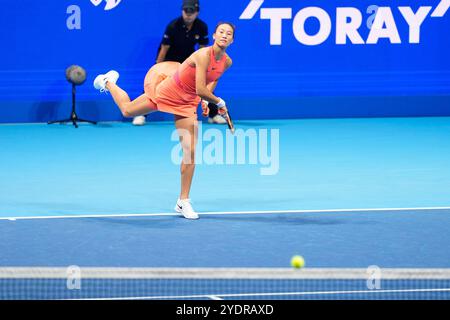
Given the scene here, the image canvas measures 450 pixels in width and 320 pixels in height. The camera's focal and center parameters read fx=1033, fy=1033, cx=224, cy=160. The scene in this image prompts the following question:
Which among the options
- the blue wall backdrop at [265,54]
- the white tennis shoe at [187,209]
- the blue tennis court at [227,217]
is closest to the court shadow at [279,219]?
the blue tennis court at [227,217]

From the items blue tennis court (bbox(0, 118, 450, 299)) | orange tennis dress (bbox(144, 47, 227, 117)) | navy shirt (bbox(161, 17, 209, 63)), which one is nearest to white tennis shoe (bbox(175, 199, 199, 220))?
blue tennis court (bbox(0, 118, 450, 299))

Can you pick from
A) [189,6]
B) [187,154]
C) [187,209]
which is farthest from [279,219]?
[189,6]

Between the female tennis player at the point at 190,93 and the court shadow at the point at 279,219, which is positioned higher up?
the female tennis player at the point at 190,93

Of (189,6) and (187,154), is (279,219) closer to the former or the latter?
(187,154)

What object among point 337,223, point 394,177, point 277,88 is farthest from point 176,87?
point 277,88

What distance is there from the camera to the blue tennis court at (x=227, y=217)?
7.04 m

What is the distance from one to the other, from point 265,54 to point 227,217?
7.52 metres

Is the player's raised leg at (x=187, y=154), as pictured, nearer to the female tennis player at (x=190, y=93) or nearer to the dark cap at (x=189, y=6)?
the female tennis player at (x=190, y=93)

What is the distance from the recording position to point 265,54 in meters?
17.0

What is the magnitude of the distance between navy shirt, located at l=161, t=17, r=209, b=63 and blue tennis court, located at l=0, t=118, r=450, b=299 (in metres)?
1.30

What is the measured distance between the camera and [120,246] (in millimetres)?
8625

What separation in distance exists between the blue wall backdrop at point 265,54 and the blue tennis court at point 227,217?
995 mm

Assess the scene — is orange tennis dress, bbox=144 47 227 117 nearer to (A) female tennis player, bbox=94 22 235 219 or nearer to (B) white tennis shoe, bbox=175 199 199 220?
(A) female tennis player, bbox=94 22 235 219
